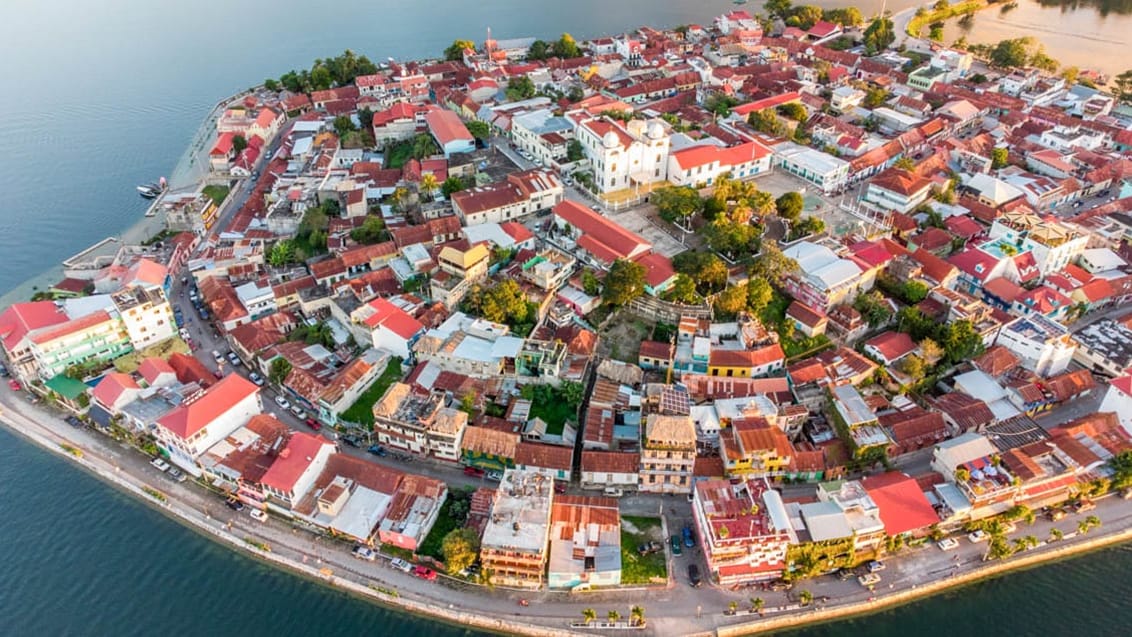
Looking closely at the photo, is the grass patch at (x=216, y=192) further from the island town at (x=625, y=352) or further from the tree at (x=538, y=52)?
the tree at (x=538, y=52)

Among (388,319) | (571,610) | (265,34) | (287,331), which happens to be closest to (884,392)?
(571,610)

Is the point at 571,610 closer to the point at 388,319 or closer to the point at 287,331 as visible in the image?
the point at 388,319

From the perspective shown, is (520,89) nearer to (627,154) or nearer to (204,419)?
(627,154)

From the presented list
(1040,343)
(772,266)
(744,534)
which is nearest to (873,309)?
(772,266)

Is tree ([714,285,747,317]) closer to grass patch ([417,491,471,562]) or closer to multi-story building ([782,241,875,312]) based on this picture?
multi-story building ([782,241,875,312])

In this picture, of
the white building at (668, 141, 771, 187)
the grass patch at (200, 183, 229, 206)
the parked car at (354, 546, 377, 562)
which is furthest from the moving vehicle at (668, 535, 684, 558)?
the grass patch at (200, 183, 229, 206)
